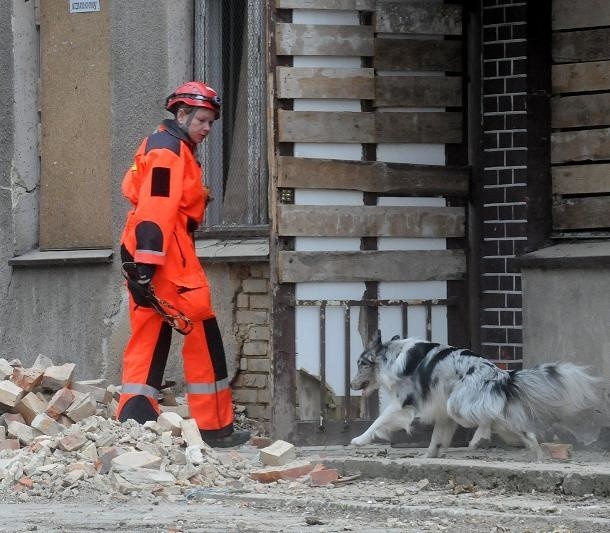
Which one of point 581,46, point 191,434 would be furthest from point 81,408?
point 581,46

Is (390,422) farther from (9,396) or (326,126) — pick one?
(9,396)

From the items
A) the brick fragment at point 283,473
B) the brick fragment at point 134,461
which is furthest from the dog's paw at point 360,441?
the brick fragment at point 134,461

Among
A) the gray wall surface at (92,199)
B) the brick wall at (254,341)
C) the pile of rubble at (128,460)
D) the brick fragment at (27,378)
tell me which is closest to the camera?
the pile of rubble at (128,460)

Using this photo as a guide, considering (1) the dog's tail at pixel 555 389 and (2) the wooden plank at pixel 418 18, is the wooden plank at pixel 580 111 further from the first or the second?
(1) the dog's tail at pixel 555 389

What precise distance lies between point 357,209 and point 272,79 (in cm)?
96

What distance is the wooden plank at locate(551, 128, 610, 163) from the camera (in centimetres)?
922

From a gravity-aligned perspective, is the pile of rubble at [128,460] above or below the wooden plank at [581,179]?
below

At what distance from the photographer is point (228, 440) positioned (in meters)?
9.42

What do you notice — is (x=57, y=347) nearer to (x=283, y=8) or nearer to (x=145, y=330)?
(x=145, y=330)

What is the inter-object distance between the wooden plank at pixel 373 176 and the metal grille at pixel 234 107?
6.16 ft

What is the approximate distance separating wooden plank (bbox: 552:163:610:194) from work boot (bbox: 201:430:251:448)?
2525mm

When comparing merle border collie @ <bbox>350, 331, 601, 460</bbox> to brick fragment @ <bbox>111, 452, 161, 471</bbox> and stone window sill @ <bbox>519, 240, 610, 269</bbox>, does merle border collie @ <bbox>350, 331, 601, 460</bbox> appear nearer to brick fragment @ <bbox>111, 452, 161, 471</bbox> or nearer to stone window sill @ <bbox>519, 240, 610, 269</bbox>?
stone window sill @ <bbox>519, 240, 610, 269</bbox>

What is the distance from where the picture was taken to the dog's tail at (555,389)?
26.9ft

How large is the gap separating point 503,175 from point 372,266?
1.05m
